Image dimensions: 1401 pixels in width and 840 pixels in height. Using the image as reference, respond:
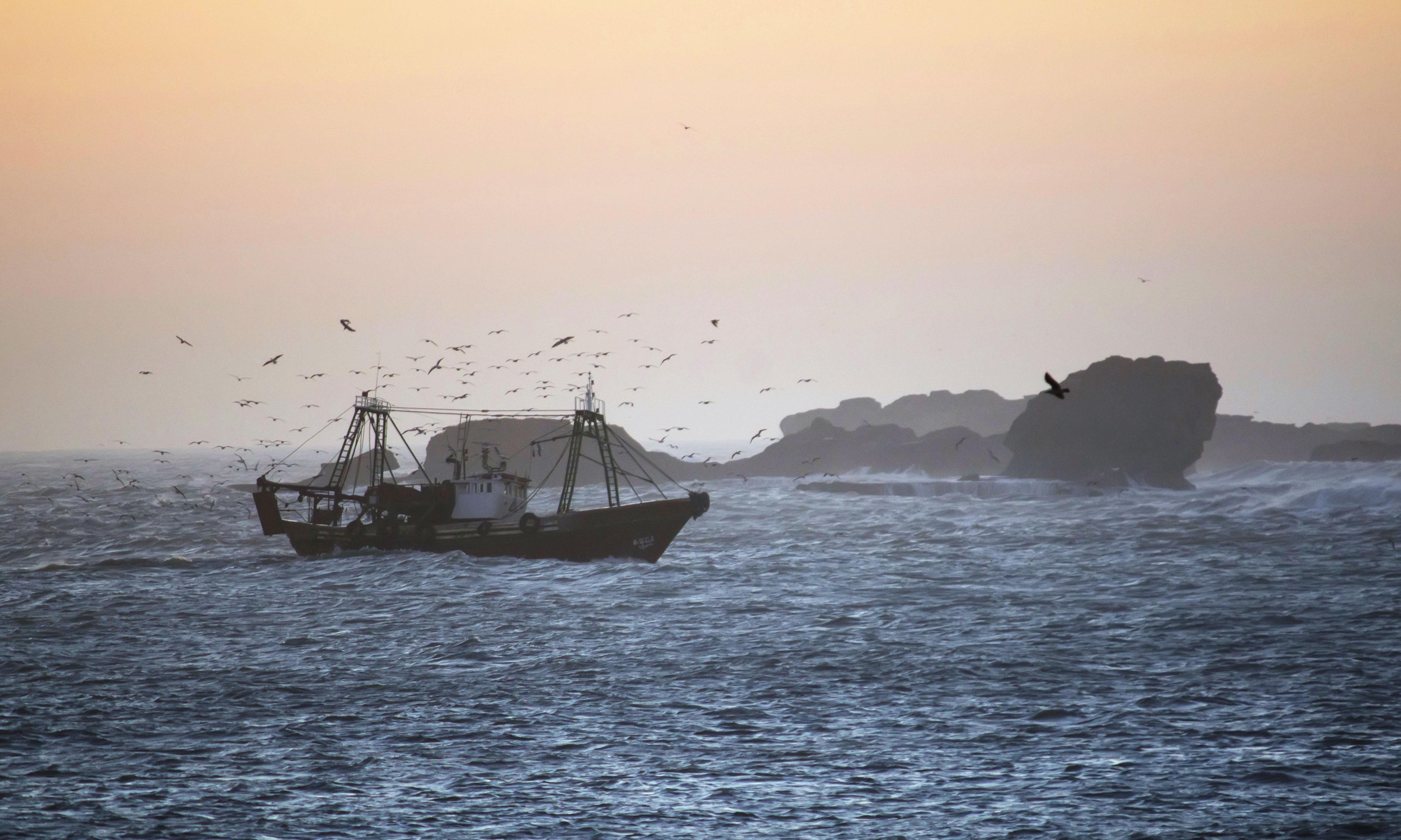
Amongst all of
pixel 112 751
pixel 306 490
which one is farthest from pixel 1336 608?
pixel 306 490

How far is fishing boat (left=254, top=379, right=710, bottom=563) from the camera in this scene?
55.3m

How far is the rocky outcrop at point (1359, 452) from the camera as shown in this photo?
122 meters

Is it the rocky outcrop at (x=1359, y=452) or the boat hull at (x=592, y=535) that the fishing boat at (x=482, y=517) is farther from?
the rocky outcrop at (x=1359, y=452)

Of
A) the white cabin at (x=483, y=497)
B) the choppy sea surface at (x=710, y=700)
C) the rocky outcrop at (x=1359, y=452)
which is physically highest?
the rocky outcrop at (x=1359, y=452)

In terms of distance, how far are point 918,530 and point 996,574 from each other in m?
27.6

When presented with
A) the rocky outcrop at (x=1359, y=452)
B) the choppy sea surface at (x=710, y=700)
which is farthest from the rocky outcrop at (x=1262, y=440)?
the choppy sea surface at (x=710, y=700)

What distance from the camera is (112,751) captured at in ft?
66.4

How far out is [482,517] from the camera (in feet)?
198

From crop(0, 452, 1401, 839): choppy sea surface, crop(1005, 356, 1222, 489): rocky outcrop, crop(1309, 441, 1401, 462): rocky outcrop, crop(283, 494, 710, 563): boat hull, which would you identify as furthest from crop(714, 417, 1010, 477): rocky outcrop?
crop(0, 452, 1401, 839): choppy sea surface

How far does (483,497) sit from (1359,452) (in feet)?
353

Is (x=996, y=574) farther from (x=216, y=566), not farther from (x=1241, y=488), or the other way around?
(x=1241, y=488)

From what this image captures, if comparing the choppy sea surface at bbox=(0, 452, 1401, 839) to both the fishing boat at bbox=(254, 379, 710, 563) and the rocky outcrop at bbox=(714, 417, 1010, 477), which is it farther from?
the rocky outcrop at bbox=(714, 417, 1010, 477)

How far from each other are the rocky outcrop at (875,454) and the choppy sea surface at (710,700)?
94.4 metres

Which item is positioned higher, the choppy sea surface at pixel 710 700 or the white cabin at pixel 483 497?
the white cabin at pixel 483 497
